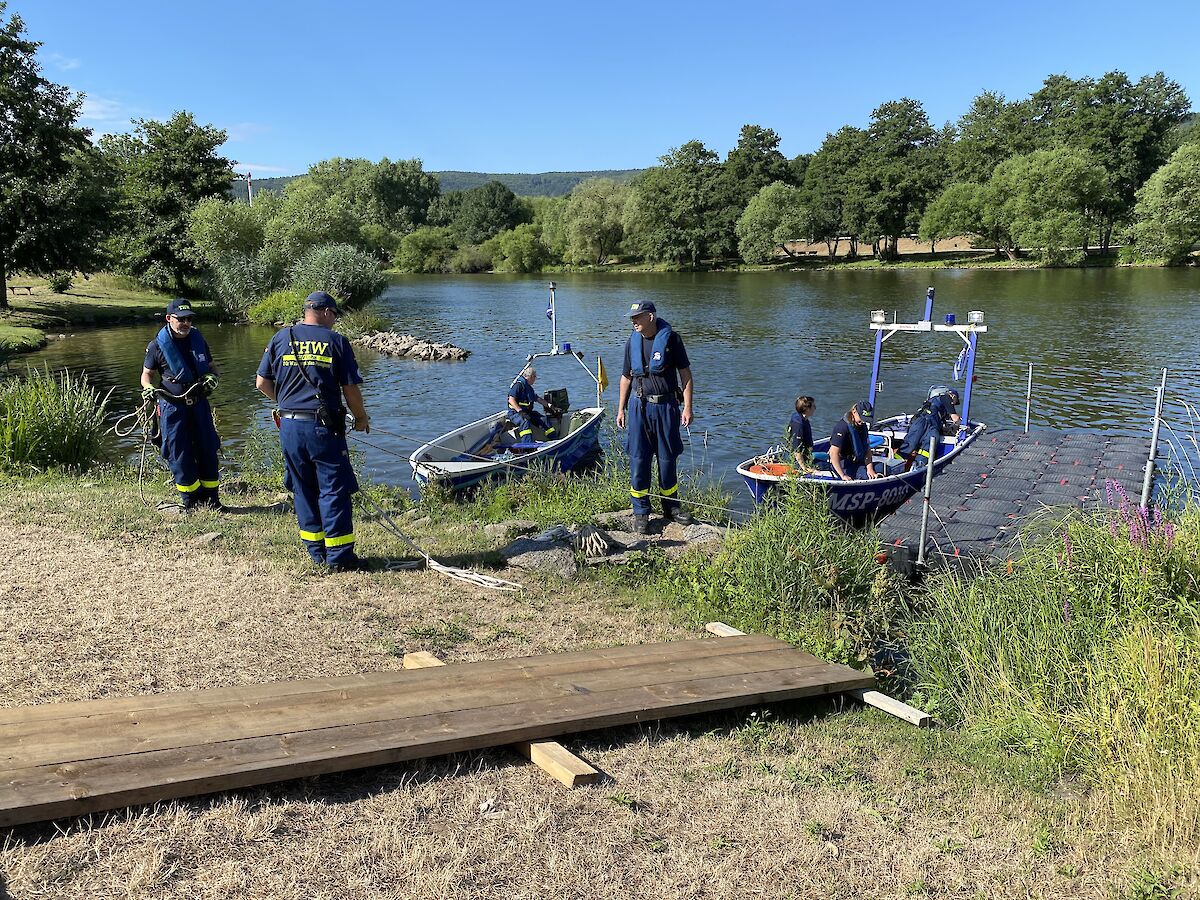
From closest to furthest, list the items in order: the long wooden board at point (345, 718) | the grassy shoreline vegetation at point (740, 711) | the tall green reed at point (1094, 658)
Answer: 1. the grassy shoreline vegetation at point (740, 711)
2. the long wooden board at point (345, 718)
3. the tall green reed at point (1094, 658)

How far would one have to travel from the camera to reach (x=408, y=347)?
34.0 meters

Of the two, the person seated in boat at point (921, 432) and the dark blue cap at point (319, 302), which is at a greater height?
the dark blue cap at point (319, 302)

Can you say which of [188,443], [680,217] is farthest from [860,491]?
[680,217]

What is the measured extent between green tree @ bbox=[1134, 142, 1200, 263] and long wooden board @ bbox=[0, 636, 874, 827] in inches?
2569

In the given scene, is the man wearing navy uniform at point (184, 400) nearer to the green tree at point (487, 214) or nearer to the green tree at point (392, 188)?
the green tree at point (392, 188)

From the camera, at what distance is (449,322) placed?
149 feet

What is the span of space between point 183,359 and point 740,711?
627 centimetres

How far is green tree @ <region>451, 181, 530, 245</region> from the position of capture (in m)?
111

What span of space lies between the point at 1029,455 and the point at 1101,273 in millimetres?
51331

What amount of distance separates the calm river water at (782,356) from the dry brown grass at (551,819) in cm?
690

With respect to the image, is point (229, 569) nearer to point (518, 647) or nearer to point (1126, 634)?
point (518, 647)

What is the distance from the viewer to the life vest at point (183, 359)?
26.7ft

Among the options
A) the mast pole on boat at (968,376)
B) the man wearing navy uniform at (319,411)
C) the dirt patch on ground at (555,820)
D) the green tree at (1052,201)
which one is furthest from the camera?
the green tree at (1052,201)

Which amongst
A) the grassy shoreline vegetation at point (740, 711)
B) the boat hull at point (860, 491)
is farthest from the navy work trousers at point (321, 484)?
the boat hull at point (860, 491)
